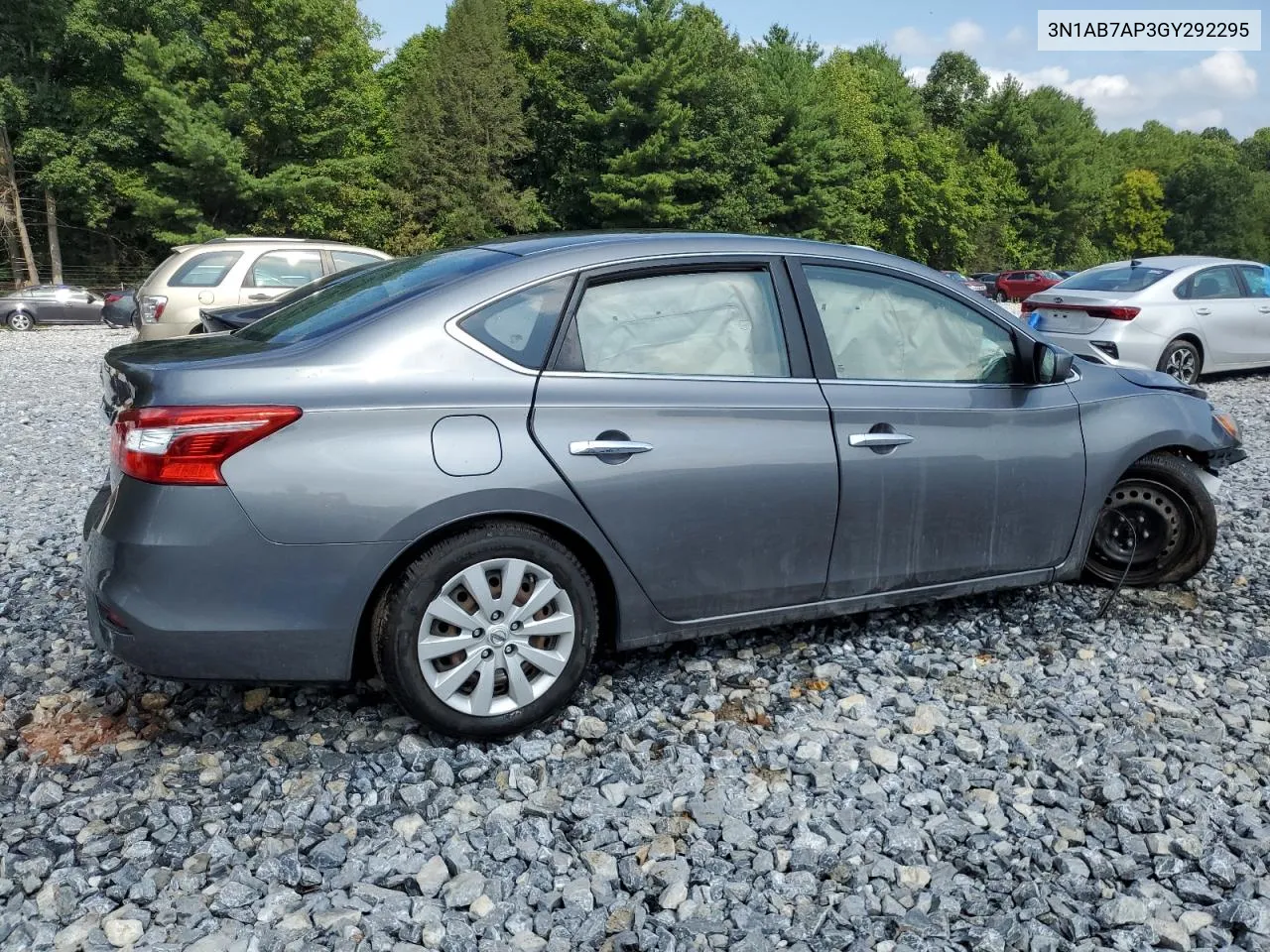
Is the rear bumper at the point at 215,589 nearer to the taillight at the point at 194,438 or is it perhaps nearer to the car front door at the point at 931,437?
the taillight at the point at 194,438

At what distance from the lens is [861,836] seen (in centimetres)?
290

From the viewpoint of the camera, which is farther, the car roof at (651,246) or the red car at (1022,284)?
the red car at (1022,284)

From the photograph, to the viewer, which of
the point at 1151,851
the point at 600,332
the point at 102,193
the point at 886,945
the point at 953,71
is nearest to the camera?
the point at 886,945

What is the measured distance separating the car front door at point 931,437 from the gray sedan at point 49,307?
28.4 metres

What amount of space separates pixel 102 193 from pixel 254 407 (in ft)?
143

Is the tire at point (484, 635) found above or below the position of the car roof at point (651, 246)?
below

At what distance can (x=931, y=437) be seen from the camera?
3.87 metres

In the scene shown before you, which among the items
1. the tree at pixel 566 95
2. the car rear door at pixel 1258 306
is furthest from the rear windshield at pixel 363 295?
the tree at pixel 566 95

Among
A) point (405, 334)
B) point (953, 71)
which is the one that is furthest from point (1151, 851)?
point (953, 71)

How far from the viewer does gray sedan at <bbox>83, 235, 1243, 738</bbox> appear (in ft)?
9.85

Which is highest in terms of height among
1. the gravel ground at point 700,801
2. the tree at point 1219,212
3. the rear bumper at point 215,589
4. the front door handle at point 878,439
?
the tree at point 1219,212

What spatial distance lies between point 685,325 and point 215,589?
5.65ft

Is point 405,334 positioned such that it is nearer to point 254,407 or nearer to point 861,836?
point 254,407

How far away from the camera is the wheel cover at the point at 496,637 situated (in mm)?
3191
